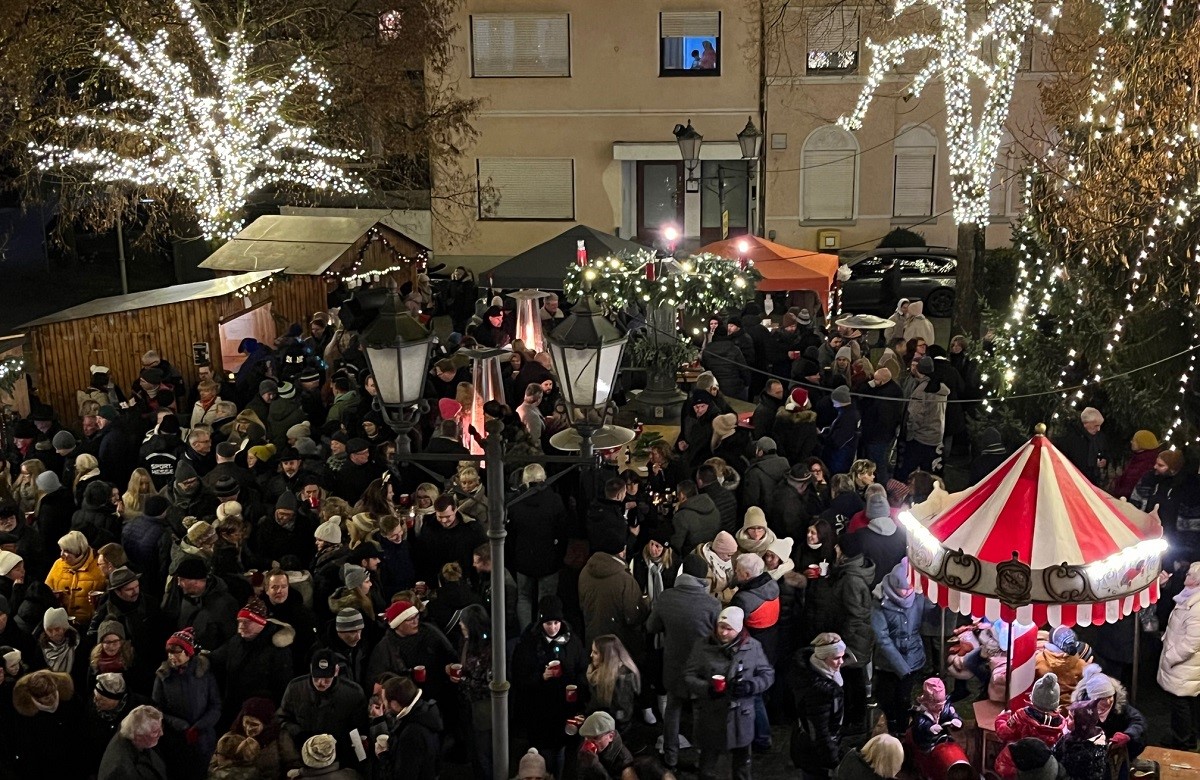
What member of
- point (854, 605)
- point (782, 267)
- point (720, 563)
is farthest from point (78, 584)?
point (782, 267)

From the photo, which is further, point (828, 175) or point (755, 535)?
point (828, 175)

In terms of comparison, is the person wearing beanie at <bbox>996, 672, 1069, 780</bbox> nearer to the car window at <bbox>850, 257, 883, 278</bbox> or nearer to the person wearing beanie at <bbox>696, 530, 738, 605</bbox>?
the person wearing beanie at <bbox>696, 530, 738, 605</bbox>

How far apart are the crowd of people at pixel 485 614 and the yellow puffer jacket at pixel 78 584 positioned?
0.07 ft

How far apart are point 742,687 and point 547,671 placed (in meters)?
1.17

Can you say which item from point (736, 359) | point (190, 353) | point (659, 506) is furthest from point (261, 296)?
point (659, 506)

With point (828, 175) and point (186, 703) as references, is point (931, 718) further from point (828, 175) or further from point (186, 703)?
point (828, 175)

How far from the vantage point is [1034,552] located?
25.1ft

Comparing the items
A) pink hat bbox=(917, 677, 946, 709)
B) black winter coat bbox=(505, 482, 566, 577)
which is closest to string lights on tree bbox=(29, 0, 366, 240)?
black winter coat bbox=(505, 482, 566, 577)

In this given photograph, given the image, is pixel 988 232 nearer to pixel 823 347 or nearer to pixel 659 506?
pixel 823 347

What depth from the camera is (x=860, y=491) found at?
1001 centimetres

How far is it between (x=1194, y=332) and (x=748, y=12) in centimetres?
1742

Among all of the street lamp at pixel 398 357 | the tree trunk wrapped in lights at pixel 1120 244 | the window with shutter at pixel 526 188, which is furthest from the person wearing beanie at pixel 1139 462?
the window with shutter at pixel 526 188

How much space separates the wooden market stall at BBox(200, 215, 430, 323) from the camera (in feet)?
66.1

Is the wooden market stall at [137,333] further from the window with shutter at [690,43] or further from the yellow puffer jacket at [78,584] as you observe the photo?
the window with shutter at [690,43]
